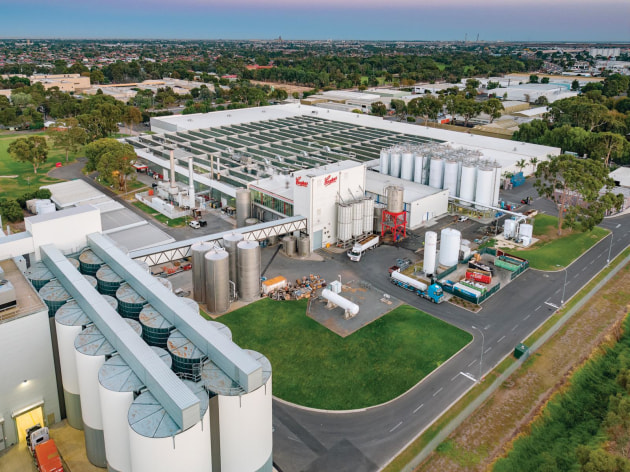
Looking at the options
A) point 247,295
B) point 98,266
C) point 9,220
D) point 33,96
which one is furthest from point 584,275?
point 33,96

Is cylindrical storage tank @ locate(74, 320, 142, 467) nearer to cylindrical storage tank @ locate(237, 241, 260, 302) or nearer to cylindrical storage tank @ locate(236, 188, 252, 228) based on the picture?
cylindrical storage tank @ locate(237, 241, 260, 302)

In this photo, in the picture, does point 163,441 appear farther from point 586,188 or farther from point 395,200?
point 586,188

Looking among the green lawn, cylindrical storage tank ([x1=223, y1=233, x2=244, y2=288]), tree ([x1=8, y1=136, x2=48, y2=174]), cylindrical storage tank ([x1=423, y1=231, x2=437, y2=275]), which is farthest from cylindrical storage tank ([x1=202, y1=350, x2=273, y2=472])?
tree ([x1=8, y1=136, x2=48, y2=174])

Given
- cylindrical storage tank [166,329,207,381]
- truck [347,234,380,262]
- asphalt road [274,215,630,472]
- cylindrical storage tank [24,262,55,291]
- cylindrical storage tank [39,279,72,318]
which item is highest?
cylindrical storage tank [24,262,55,291]

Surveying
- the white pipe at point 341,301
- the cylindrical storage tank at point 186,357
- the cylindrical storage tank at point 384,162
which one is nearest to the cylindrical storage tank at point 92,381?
the cylindrical storage tank at point 186,357

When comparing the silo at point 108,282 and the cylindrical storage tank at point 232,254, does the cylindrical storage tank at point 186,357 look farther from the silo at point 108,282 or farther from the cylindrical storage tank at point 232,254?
the cylindrical storage tank at point 232,254
